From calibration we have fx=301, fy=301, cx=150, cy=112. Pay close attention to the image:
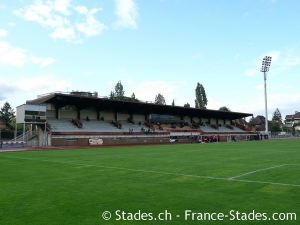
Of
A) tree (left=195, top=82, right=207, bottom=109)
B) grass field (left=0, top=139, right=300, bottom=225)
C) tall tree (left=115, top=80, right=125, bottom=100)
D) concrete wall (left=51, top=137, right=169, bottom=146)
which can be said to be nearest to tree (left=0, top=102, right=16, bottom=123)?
tall tree (left=115, top=80, right=125, bottom=100)

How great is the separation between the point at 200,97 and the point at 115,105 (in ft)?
216

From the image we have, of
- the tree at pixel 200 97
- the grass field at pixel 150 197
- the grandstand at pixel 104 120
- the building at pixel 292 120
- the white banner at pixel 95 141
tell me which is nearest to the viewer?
the grass field at pixel 150 197

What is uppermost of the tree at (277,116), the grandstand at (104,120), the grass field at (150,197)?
the tree at (277,116)

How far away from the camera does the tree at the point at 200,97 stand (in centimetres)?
11650

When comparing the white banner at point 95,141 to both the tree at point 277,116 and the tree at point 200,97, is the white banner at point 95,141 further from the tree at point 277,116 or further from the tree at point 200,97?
the tree at point 277,116

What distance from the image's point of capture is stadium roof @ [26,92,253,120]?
49.1m

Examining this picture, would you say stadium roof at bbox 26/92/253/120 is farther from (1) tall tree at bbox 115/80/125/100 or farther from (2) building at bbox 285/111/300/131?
(2) building at bbox 285/111/300/131

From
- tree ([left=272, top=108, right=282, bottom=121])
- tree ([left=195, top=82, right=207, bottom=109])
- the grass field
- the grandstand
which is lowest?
Result: the grass field

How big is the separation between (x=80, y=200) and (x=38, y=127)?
138 feet

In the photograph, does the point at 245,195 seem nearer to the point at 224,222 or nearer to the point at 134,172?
the point at 224,222

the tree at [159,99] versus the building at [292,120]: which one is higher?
the tree at [159,99]

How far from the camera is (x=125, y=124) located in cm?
5962

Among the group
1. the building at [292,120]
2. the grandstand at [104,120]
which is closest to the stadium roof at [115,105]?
the grandstand at [104,120]

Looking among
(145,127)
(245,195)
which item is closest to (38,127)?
(145,127)
